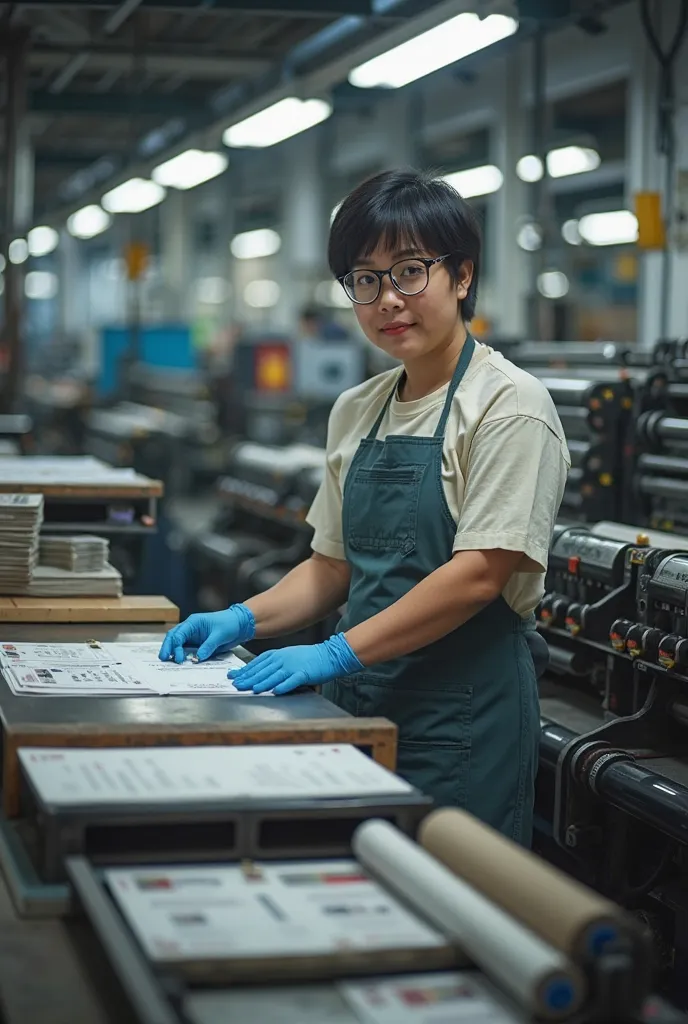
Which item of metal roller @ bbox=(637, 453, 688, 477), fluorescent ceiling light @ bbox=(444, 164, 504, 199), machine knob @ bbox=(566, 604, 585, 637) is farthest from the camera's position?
fluorescent ceiling light @ bbox=(444, 164, 504, 199)

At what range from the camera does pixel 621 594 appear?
3.26 metres

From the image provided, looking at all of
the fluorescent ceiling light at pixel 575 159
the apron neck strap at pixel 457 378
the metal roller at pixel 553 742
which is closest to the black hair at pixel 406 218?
the apron neck strap at pixel 457 378

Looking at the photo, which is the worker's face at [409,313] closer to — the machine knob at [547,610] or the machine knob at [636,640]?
the machine knob at [636,640]

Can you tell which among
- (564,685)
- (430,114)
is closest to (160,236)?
(430,114)

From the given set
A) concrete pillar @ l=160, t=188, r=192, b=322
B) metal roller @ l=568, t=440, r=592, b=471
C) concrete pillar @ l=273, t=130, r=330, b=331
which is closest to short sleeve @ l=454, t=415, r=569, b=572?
metal roller @ l=568, t=440, r=592, b=471

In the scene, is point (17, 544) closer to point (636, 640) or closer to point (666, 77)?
point (636, 640)

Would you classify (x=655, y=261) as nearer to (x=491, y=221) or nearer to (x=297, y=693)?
(x=491, y=221)

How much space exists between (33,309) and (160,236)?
10.2 meters

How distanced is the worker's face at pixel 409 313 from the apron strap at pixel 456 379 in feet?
0.18

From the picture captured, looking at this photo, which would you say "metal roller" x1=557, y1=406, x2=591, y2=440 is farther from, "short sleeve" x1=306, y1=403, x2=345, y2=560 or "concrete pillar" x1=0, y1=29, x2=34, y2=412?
"concrete pillar" x1=0, y1=29, x2=34, y2=412

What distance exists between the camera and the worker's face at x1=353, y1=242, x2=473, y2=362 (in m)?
2.39

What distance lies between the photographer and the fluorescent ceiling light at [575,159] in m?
13.1

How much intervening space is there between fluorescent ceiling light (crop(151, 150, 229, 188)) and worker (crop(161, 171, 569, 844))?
662 cm

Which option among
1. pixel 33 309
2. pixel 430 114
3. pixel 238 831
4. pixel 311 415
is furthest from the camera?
pixel 33 309
